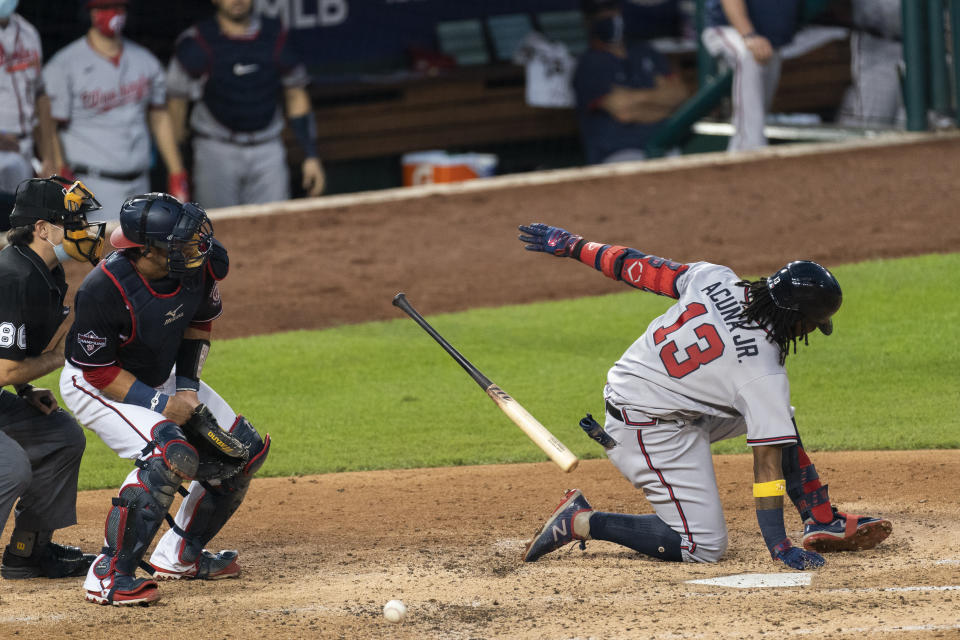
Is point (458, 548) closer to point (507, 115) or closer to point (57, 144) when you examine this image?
point (57, 144)

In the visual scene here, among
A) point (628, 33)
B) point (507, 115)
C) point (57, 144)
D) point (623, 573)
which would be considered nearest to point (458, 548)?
point (623, 573)

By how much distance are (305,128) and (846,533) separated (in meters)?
8.59

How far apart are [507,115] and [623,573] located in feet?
Result: 36.1

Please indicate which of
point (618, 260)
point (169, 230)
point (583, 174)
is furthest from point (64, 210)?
point (583, 174)

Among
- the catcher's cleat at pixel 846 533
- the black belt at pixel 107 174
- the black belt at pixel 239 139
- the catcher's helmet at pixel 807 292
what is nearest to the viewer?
the catcher's helmet at pixel 807 292

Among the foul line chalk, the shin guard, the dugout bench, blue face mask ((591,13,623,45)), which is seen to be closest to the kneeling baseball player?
the shin guard

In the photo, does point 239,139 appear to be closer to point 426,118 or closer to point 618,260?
point 426,118

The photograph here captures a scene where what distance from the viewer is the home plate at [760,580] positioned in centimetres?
466

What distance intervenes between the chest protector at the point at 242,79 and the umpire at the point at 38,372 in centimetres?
731

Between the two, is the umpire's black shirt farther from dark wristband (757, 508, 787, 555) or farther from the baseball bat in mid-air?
dark wristband (757, 508, 787, 555)

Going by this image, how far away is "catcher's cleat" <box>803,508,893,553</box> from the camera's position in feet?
16.4

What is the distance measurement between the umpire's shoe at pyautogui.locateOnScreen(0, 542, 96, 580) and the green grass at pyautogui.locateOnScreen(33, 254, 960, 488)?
153 centimetres

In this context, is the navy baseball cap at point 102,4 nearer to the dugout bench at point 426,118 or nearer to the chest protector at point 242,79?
the chest protector at point 242,79

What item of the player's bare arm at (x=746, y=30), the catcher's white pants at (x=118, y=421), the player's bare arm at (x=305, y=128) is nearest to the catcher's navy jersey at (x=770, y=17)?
the player's bare arm at (x=746, y=30)
